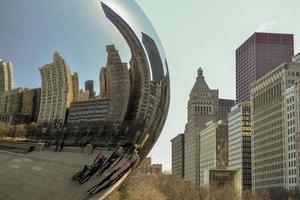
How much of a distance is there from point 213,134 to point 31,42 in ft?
627

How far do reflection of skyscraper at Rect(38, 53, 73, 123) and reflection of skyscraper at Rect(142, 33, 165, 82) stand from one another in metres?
1.03

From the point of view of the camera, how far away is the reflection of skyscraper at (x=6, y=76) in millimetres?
5129

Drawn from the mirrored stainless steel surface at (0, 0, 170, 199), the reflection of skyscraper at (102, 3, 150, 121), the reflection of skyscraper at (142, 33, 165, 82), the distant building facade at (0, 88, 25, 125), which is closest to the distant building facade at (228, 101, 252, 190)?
the reflection of skyscraper at (142, 33, 165, 82)

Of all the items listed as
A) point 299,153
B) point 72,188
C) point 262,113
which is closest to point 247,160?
point 262,113

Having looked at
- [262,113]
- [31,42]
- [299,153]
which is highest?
[262,113]

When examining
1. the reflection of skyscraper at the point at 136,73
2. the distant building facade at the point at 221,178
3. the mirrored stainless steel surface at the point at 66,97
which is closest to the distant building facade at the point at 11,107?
the mirrored stainless steel surface at the point at 66,97

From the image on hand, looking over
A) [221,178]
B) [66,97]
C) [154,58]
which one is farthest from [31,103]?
[221,178]

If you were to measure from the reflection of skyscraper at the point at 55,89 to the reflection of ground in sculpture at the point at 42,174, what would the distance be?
33 cm

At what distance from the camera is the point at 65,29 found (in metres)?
5.29

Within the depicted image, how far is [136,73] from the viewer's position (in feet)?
18.9

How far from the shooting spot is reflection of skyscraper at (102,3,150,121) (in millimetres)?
5664

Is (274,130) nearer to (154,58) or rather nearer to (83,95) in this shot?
(154,58)

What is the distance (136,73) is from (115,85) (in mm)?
323

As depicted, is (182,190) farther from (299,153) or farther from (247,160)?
(247,160)
